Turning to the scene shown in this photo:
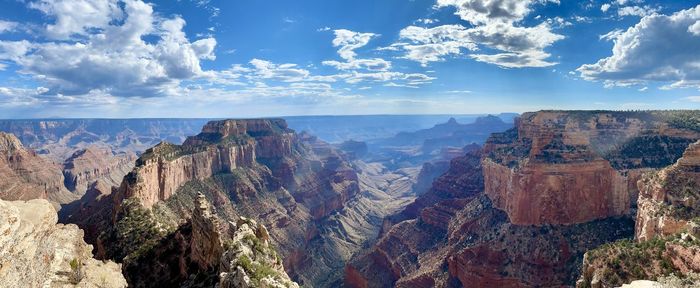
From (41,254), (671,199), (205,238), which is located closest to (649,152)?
(671,199)

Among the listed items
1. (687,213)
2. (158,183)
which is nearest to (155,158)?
(158,183)

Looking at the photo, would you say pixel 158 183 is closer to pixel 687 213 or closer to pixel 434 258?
pixel 434 258

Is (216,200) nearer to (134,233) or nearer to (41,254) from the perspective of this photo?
(134,233)

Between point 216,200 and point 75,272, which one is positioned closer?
point 75,272

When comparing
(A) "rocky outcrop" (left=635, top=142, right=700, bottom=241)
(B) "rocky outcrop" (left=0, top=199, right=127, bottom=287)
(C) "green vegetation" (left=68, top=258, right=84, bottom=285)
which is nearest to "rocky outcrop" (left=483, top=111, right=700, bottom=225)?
(A) "rocky outcrop" (left=635, top=142, right=700, bottom=241)

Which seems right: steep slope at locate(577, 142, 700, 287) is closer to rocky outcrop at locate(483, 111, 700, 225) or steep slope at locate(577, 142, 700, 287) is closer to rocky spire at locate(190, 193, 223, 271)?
rocky outcrop at locate(483, 111, 700, 225)

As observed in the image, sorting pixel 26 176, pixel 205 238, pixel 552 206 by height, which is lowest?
pixel 26 176
